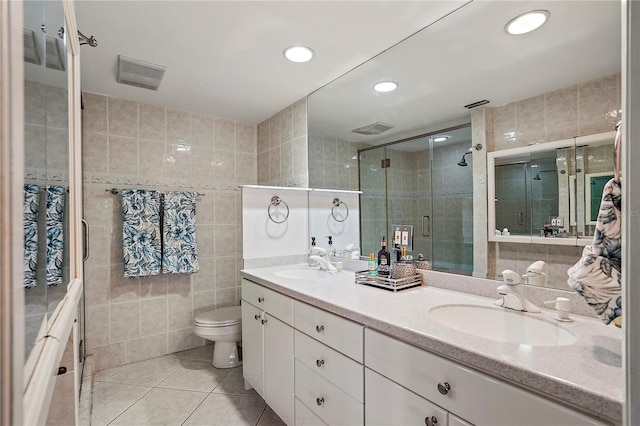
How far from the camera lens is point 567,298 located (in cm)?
117

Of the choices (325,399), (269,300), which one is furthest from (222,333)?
(325,399)

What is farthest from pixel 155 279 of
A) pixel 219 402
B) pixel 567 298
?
pixel 567 298

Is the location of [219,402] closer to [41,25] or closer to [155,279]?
[155,279]

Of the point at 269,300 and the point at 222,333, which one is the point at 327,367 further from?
the point at 222,333

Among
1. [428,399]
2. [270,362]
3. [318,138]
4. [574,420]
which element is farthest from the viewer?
[318,138]

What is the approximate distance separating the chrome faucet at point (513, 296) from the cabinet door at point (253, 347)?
1.37 meters

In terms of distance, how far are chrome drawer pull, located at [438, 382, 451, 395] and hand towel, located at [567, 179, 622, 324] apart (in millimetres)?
450

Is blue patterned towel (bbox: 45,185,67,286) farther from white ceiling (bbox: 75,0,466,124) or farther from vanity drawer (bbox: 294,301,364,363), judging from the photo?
white ceiling (bbox: 75,0,466,124)

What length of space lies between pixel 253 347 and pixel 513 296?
1.59m

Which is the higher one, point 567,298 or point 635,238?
point 635,238

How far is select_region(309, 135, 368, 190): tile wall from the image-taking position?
7.72 ft

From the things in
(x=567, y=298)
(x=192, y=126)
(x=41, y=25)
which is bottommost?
(x=567, y=298)

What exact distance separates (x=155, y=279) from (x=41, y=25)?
2529mm

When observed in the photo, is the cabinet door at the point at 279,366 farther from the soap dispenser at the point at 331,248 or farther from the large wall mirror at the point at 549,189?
the large wall mirror at the point at 549,189
